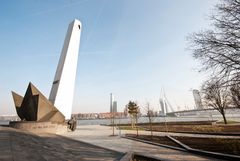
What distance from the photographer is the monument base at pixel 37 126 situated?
56.2 ft

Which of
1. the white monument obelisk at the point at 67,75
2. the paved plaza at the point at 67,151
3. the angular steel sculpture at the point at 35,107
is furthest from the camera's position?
the white monument obelisk at the point at 67,75

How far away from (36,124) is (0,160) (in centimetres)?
1290

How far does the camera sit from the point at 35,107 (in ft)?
63.4

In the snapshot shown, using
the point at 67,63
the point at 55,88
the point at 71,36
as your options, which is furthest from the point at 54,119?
the point at 71,36

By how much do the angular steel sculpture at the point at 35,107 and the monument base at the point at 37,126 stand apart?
3.30 feet

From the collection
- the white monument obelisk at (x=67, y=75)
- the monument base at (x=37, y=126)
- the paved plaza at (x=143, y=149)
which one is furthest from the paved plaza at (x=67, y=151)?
the white monument obelisk at (x=67, y=75)

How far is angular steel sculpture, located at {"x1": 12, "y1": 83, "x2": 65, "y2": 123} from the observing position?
63.1ft

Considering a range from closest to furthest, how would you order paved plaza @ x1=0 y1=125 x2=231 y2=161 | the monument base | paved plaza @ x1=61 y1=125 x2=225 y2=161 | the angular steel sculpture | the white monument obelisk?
paved plaza @ x1=0 y1=125 x2=231 y2=161, paved plaza @ x1=61 y1=125 x2=225 y2=161, the monument base, the angular steel sculpture, the white monument obelisk

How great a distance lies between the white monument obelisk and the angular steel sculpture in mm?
6868

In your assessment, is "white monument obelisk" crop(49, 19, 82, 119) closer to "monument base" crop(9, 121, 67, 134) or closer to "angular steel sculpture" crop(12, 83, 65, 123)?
"angular steel sculpture" crop(12, 83, 65, 123)

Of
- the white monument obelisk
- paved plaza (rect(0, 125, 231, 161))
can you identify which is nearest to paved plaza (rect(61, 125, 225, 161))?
paved plaza (rect(0, 125, 231, 161))

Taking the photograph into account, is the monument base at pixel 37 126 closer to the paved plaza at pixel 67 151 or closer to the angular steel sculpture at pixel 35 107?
the angular steel sculpture at pixel 35 107

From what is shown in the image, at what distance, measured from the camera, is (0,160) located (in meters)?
5.70

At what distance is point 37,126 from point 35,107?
8.47 feet
